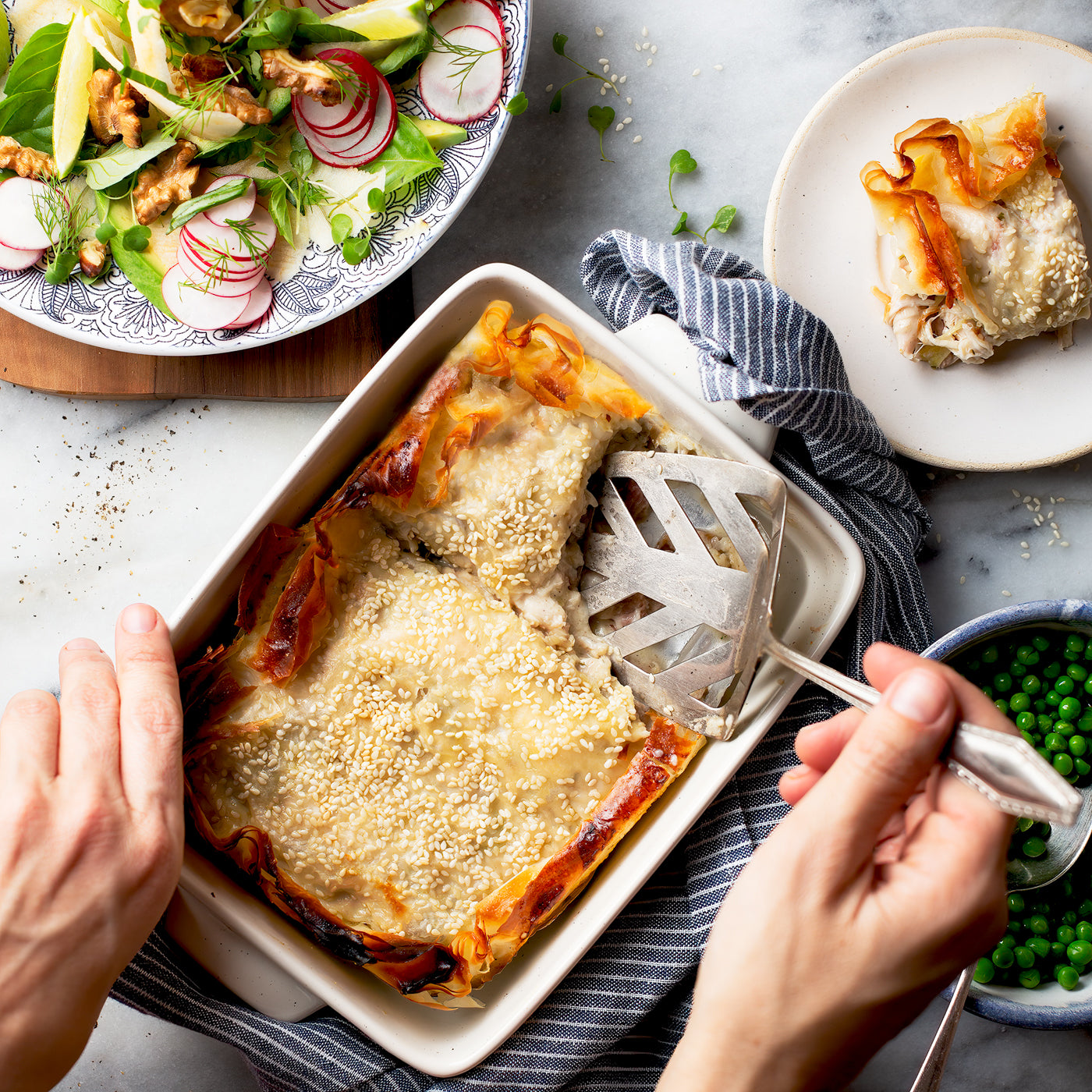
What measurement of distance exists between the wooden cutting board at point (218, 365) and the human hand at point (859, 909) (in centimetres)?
139

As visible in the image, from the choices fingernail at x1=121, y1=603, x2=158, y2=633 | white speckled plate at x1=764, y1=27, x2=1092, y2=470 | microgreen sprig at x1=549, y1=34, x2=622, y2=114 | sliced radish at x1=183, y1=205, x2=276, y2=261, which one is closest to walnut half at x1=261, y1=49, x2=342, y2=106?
sliced radish at x1=183, y1=205, x2=276, y2=261

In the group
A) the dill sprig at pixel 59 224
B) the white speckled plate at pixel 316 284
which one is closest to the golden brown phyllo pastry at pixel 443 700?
the white speckled plate at pixel 316 284

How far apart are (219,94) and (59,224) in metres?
0.47

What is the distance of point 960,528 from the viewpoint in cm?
245

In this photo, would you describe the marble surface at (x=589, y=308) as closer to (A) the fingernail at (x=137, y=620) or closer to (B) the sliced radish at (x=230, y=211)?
(B) the sliced radish at (x=230, y=211)

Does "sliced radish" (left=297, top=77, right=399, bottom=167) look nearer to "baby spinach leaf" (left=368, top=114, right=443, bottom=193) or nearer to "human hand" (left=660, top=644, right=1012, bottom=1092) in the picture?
"baby spinach leaf" (left=368, top=114, right=443, bottom=193)

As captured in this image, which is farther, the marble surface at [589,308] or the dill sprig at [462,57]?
the marble surface at [589,308]

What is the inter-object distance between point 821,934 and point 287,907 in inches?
42.5

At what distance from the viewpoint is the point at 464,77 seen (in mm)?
2205

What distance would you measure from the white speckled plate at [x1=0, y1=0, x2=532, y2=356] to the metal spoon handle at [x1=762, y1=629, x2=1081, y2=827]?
148cm

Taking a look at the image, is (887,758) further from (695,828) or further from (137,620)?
(137,620)

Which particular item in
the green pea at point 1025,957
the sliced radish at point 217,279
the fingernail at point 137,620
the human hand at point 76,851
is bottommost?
the green pea at point 1025,957

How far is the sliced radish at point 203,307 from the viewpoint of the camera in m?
2.21

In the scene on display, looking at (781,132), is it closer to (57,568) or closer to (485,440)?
(485,440)
